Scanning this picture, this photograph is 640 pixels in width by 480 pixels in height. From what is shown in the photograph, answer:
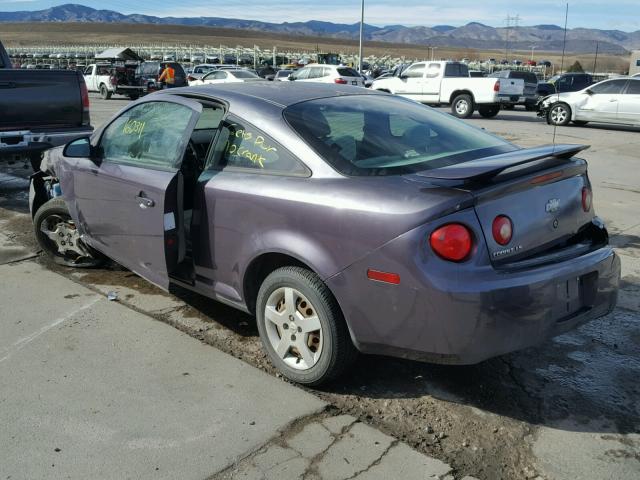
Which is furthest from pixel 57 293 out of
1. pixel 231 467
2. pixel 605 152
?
pixel 605 152

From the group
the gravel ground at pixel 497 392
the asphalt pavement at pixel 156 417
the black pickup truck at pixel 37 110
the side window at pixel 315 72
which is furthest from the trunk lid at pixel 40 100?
the side window at pixel 315 72

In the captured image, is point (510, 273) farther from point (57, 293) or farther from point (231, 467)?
point (57, 293)

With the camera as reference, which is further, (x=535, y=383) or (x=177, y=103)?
(x=177, y=103)

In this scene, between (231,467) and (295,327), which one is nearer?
(231,467)

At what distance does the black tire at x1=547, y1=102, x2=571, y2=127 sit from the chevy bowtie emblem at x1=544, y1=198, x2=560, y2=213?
55.8 ft

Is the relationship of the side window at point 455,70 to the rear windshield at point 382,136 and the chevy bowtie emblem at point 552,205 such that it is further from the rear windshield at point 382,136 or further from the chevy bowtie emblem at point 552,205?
the chevy bowtie emblem at point 552,205

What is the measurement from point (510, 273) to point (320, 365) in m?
1.10

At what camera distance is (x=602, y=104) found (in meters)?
18.2

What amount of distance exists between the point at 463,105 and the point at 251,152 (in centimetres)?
1953

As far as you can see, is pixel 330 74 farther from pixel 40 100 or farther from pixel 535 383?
pixel 535 383

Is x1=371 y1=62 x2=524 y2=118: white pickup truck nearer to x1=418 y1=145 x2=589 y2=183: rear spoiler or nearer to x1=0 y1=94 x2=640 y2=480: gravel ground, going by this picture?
x1=0 y1=94 x2=640 y2=480: gravel ground

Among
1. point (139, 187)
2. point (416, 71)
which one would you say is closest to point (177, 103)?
point (139, 187)

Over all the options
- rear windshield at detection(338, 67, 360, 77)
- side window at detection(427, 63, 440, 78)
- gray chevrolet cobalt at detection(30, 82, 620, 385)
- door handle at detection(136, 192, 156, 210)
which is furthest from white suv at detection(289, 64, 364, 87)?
door handle at detection(136, 192, 156, 210)

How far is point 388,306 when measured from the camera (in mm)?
Result: 2959
